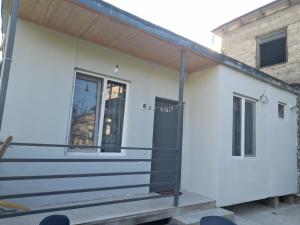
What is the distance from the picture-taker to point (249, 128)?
20.4 feet

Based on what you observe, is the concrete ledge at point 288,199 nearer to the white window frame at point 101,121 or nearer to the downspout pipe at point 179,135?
the downspout pipe at point 179,135

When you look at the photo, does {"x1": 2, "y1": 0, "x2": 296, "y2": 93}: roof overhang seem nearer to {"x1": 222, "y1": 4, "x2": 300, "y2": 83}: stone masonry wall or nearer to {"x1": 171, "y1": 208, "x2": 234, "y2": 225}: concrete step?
{"x1": 171, "y1": 208, "x2": 234, "y2": 225}: concrete step

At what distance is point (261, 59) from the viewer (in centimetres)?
984

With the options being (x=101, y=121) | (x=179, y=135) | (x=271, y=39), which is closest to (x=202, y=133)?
(x=179, y=135)

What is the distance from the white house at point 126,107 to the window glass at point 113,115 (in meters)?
0.02

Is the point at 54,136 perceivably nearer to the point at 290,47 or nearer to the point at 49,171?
the point at 49,171

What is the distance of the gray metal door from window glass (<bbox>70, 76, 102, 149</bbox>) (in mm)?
1436

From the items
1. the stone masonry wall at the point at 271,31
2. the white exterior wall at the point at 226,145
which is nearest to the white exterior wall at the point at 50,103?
the white exterior wall at the point at 226,145

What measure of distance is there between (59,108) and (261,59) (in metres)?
8.25

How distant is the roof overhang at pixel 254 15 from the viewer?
364 inches

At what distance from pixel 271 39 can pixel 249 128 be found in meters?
5.13

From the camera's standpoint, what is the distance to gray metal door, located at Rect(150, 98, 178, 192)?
18.4 ft

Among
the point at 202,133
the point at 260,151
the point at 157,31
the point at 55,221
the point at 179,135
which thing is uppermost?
the point at 157,31

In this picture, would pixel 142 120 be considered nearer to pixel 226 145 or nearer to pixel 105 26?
pixel 226 145
